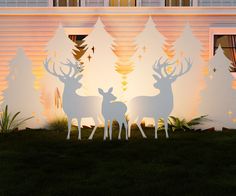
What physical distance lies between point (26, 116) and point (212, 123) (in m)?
5.40

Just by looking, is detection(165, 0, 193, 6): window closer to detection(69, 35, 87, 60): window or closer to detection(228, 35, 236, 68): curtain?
detection(228, 35, 236, 68): curtain

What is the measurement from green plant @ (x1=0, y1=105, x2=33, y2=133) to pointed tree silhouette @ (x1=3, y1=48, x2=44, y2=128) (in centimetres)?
15

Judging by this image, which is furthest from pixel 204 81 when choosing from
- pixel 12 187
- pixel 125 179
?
pixel 12 187

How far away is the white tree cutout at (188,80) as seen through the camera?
1339cm

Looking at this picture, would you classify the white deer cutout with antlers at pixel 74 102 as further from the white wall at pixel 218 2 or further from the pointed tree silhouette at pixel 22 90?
the white wall at pixel 218 2

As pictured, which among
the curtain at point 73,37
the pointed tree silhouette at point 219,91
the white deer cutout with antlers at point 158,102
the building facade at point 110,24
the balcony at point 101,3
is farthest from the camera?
the balcony at point 101,3

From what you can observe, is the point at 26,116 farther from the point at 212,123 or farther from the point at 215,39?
the point at 215,39

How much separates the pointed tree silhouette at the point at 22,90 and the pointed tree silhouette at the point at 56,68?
0.32 meters

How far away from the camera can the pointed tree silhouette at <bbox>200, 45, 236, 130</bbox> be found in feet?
43.3

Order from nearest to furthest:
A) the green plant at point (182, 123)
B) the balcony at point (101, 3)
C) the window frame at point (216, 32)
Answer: the green plant at point (182, 123) → the window frame at point (216, 32) → the balcony at point (101, 3)

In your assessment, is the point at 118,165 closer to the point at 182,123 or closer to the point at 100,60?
the point at 182,123

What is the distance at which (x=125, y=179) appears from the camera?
24.9 feet

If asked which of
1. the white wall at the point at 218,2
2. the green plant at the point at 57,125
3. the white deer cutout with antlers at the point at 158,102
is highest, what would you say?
the white wall at the point at 218,2

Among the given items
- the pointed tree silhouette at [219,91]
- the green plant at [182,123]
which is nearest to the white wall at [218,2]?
the pointed tree silhouette at [219,91]
